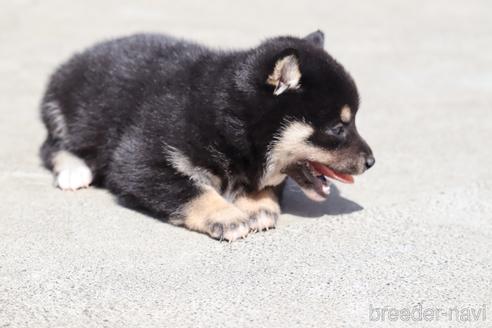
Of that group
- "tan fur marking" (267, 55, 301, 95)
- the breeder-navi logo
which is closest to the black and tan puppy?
"tan fur marking" (267, 55, 301, 95)

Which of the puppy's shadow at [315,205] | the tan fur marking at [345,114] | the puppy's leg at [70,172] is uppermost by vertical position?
the tan fur marking at [345,114]

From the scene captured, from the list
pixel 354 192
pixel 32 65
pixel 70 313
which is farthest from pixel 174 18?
pixel 70 313

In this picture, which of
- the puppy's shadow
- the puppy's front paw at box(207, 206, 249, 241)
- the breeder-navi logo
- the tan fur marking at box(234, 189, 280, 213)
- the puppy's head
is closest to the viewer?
the breeder-navi logo

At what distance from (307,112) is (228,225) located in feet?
2.77

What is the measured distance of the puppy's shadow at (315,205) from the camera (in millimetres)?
5406

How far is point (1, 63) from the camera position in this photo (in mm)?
9016

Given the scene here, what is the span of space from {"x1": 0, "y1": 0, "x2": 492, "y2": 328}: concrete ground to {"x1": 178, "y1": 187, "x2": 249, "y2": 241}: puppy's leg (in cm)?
8

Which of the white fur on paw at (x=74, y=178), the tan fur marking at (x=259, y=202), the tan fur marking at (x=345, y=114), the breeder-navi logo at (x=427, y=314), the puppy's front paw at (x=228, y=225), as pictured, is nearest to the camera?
the breeder-navi logo at (x=427, y=314)

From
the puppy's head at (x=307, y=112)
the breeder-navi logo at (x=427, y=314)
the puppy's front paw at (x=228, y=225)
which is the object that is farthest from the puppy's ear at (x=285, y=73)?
the breeder-navi logo at (x=427, y=314)

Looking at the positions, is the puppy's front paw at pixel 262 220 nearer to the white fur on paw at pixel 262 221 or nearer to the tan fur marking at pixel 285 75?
the white fur on paw at pixel 262 221

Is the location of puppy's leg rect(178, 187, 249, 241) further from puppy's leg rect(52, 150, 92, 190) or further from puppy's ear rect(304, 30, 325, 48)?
puppy's ear rect(304, 30, 325, 48)

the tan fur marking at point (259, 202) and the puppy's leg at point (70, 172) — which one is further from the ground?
the tan fur marking at point (259, 202)

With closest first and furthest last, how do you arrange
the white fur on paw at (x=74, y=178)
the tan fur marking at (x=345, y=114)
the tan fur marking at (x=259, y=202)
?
the tan fur marking at (x=345, y=114)
the tan fur marking at (x=259, y=202)
the white fur on paw at (x=74, y=178)

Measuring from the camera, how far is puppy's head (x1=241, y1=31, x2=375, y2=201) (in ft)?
16.0
